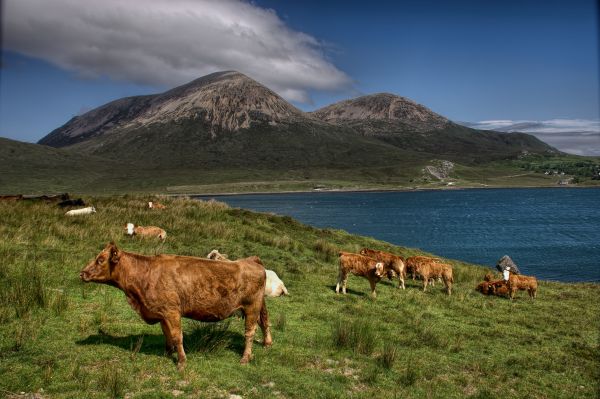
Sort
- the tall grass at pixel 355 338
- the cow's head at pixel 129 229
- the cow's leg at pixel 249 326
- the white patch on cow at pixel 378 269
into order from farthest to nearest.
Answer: the cow's head at pixel 129 229
the white patch on cow at pixel 378 269
the tall grass at pixel 355 338
the cow's leg at pixel 249 326

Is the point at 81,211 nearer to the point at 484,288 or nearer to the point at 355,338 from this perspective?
the point at 355,338

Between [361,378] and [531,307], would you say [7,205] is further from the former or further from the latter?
[531,307]

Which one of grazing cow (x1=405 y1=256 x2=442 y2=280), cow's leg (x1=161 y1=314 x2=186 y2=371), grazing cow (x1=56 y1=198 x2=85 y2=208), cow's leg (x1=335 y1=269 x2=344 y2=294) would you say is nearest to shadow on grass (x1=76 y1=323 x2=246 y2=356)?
cow's leg (x1=161 y1=314 x2=186 y2=371)

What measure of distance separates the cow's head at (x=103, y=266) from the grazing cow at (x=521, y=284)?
18.2 metres

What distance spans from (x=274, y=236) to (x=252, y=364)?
17.3 m

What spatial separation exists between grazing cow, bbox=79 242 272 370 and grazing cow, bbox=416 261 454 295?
13.4 metres

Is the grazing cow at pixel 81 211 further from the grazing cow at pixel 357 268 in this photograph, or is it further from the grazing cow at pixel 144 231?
the grazing cow at pixel 357 268

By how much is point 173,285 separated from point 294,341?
3.76 meters

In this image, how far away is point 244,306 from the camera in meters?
8.95

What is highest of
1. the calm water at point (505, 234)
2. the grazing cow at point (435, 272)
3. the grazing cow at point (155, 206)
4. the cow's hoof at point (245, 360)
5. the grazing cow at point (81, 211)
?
the grazing cow at point (81, 211)

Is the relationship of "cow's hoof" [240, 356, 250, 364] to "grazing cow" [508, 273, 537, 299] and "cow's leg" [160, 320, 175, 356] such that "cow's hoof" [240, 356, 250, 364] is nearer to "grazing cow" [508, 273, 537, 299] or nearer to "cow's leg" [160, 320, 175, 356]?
"cow's leg" [160, 320, 175, 356]

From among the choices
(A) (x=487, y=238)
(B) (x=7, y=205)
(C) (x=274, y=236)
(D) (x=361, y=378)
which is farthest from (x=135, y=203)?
(A) (x=487, y=238)

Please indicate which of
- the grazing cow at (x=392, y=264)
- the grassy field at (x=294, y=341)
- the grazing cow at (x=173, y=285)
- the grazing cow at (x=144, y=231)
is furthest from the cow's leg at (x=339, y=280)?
the grazing cow at (x=144, y=231)

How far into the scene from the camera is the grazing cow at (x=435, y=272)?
20016mm
